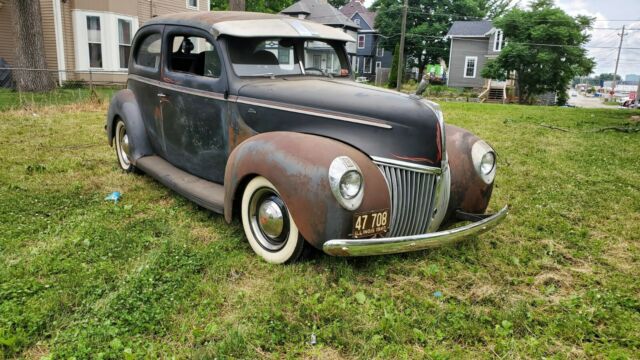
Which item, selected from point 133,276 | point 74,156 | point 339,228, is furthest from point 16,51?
point 339,228

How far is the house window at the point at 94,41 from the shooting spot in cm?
1628

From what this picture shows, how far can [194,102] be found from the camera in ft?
13.9

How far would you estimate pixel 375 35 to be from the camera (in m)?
43.9

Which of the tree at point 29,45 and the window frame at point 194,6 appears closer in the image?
the tree at point 29,45

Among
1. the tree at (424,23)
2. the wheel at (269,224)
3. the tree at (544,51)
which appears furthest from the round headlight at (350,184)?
the tree at (424,23)

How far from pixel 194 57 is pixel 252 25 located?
0.91 m

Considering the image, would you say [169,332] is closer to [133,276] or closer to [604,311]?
[133,276]

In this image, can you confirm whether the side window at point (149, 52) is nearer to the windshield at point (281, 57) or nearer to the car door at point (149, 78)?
the car door at point (149, 78)

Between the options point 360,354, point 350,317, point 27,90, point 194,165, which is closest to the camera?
point 360,354

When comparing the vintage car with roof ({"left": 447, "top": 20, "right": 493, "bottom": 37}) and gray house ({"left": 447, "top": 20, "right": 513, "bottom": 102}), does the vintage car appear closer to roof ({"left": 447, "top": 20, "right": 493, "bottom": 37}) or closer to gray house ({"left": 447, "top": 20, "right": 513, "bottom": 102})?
gray house ({"left": 447, "top": 20, "right": 513, "bottom": 102})

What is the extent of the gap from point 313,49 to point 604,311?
3.22 metres

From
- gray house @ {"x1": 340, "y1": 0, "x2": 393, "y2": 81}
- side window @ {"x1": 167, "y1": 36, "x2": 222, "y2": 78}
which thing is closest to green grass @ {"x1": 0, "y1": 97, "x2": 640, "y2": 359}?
side window @ {"x1": 167, "y1": 36, "x2": 222, "y2": 78}

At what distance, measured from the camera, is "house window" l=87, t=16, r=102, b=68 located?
16.3 m

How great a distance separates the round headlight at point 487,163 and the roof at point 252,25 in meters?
1.92
